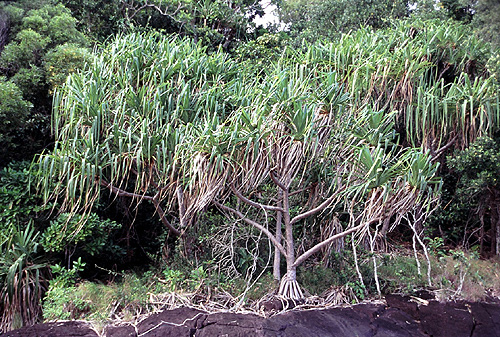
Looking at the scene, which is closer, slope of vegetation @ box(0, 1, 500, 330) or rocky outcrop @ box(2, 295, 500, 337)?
rocky outcrop @ box(2, 295, 500, 337)

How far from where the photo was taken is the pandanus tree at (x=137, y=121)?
4242 mm

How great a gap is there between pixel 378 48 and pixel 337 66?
70 cm

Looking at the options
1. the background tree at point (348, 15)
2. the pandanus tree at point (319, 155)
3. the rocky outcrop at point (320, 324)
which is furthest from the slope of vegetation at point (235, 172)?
the background tree at point (348, 15)

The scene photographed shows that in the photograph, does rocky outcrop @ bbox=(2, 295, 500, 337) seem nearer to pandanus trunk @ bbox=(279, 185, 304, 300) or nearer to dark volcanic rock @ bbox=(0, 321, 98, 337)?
dark volcanic rock @ bbox=(0, 321, 98, 337)

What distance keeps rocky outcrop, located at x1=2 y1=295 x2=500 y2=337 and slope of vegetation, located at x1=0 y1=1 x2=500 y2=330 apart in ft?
0.99

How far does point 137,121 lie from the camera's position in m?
4.70

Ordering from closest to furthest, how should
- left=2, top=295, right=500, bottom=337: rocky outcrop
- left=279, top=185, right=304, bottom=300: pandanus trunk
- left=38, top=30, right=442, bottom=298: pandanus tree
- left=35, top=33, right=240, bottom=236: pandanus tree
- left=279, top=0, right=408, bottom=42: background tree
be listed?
left=2, top=295, right=500, bottom=337: rocky outcrop, left=38, top=30, right=442, bottom=298: pandanus tree, left=35, top=33, right=240, bottom=236: pandanus tree, left=279, top=185, right=304, bottom=300: pandanus trunk, left=279, top=0, right=408, bottom=42: background tree

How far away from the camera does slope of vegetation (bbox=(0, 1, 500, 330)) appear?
13.5ft

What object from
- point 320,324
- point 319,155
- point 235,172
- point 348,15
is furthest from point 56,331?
point 348,15

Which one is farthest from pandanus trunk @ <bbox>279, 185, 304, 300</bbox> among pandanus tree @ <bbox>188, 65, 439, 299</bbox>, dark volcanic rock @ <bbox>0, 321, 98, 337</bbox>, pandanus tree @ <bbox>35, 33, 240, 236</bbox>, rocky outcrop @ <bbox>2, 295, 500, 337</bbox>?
dark volcanic rock @ <bbox>0, 321, 98, 337</bbox>

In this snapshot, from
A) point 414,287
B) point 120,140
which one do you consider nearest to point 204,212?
point 120,140

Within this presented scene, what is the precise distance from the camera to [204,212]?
539 centimetres

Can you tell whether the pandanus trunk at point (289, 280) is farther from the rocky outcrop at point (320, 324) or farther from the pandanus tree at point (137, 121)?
the pandanus tree at point (137, 121)

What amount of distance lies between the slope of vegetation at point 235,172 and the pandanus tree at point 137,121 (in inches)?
1.1
